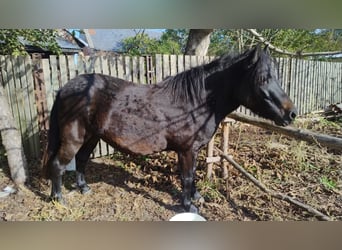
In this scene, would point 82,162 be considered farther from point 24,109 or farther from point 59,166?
point 24,109

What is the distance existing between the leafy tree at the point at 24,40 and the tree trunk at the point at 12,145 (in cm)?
31

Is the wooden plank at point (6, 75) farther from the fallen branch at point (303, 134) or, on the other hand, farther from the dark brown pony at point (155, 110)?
the fallen branch at point (303, 134)

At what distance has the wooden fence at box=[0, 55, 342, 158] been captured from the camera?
1.33 meters

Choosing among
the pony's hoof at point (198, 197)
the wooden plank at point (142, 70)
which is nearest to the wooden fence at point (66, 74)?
the wooden plank at point (142, 70)

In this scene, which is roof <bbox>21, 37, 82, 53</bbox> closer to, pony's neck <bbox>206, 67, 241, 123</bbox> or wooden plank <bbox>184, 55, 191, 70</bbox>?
wooden plank <bbox>184, 55, 191, 70</bbox>

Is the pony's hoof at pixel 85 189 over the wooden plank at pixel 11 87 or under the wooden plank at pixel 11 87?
under

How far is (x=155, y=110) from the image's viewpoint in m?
1.17

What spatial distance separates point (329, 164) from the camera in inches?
56.2

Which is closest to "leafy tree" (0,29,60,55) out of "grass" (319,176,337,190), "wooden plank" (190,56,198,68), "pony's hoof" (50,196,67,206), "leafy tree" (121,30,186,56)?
"leafy tree" (121,30,186,56)

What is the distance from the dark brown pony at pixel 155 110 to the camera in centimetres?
116

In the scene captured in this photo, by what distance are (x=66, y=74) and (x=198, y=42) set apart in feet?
2.67

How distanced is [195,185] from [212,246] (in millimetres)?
346

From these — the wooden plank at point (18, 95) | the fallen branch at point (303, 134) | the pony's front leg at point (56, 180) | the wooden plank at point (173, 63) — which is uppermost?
the wooden plank at point (173, 63)

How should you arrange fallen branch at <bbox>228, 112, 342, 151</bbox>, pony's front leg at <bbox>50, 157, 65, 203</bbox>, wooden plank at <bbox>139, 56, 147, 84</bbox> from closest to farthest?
fallen branch at <bbox>228, 112, 342, 151</bbox> → pony's front leg at <bbox>50, 157, 65, 203</bbox> → wooden plank at <bbox>139, 56, 147, 84</bbox>
